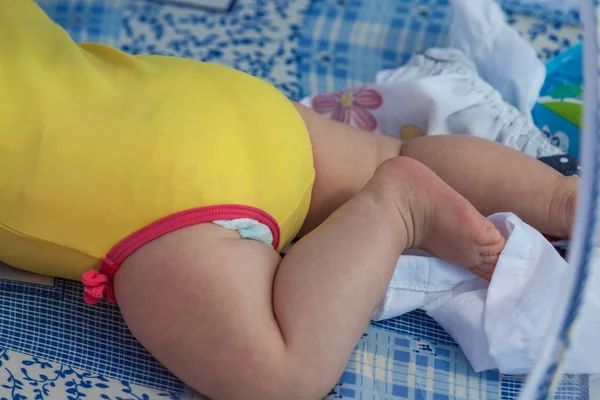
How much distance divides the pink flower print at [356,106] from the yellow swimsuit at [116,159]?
30 centimetres

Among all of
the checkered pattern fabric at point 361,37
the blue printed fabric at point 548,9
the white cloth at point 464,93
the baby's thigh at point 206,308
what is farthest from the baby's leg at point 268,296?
the blue printed fabric at point 548,9

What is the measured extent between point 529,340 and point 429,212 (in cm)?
16

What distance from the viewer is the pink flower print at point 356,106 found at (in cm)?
105

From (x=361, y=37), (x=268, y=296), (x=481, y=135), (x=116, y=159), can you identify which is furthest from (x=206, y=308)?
(x=361, y=37)

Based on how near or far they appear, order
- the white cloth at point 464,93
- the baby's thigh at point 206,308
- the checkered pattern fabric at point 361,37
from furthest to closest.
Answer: the checkered pattern fabric at point 361,37 < the white cloth at point 464,93 < the baby's thigh at point 206,308

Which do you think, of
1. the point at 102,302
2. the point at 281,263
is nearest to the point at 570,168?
the point at 281,263

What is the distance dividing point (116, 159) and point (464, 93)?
1.74ft

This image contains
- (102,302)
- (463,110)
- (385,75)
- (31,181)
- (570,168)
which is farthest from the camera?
(385,75)

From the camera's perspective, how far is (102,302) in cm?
79

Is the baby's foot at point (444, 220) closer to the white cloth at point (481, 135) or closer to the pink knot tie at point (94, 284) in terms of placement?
the white cloth at point (481, 135)

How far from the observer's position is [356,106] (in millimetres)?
1056

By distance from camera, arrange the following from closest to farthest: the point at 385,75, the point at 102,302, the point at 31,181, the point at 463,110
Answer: the point at 31,181 < the point at 102,302 < the point at 463,110 < the point at 385,75

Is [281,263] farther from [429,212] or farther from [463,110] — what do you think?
[463,110]

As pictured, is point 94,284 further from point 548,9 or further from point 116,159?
point 548,9
